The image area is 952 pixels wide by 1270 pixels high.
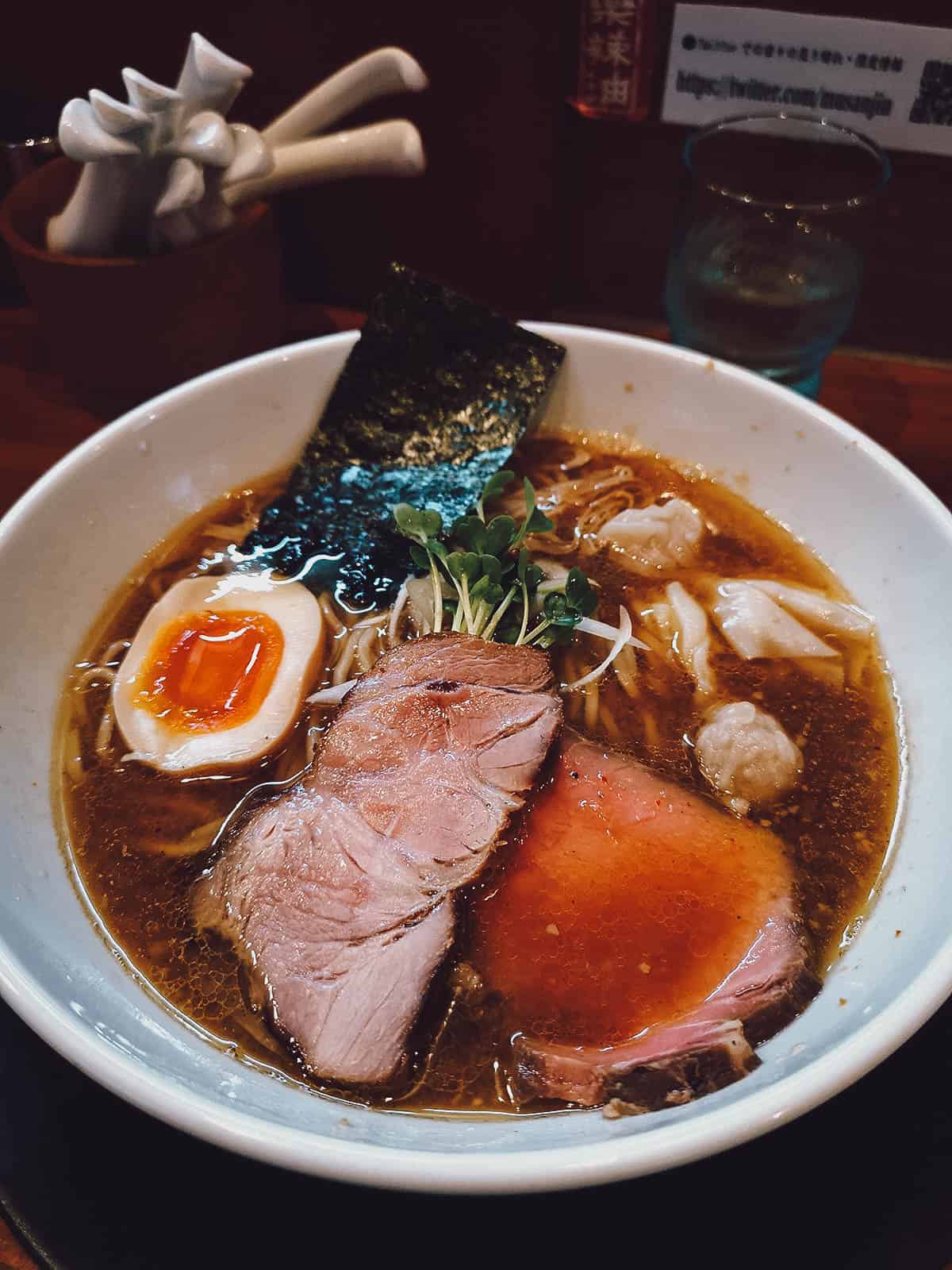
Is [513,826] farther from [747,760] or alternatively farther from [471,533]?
[471,533]

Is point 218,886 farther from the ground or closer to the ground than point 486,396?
closer to the ground

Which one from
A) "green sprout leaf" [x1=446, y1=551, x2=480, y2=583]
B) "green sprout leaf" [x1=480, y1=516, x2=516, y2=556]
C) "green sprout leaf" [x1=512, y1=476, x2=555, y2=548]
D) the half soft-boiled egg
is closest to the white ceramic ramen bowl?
the half soft-boiled egg

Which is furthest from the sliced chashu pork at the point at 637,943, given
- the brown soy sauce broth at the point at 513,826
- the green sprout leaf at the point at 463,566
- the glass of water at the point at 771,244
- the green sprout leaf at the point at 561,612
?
the glass of water at the point at 771,244

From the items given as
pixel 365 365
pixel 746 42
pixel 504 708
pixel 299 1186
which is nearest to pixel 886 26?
pixel 746 42

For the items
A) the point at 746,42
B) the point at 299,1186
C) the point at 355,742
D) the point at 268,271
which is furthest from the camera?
the point at 268,271

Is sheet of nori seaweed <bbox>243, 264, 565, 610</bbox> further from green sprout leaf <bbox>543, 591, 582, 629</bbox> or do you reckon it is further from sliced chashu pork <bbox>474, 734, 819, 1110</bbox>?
sliced chashu pork <bbox>474, 734, 819, 1110</bbox>

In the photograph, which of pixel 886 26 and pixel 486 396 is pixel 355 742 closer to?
pixel 486 396
